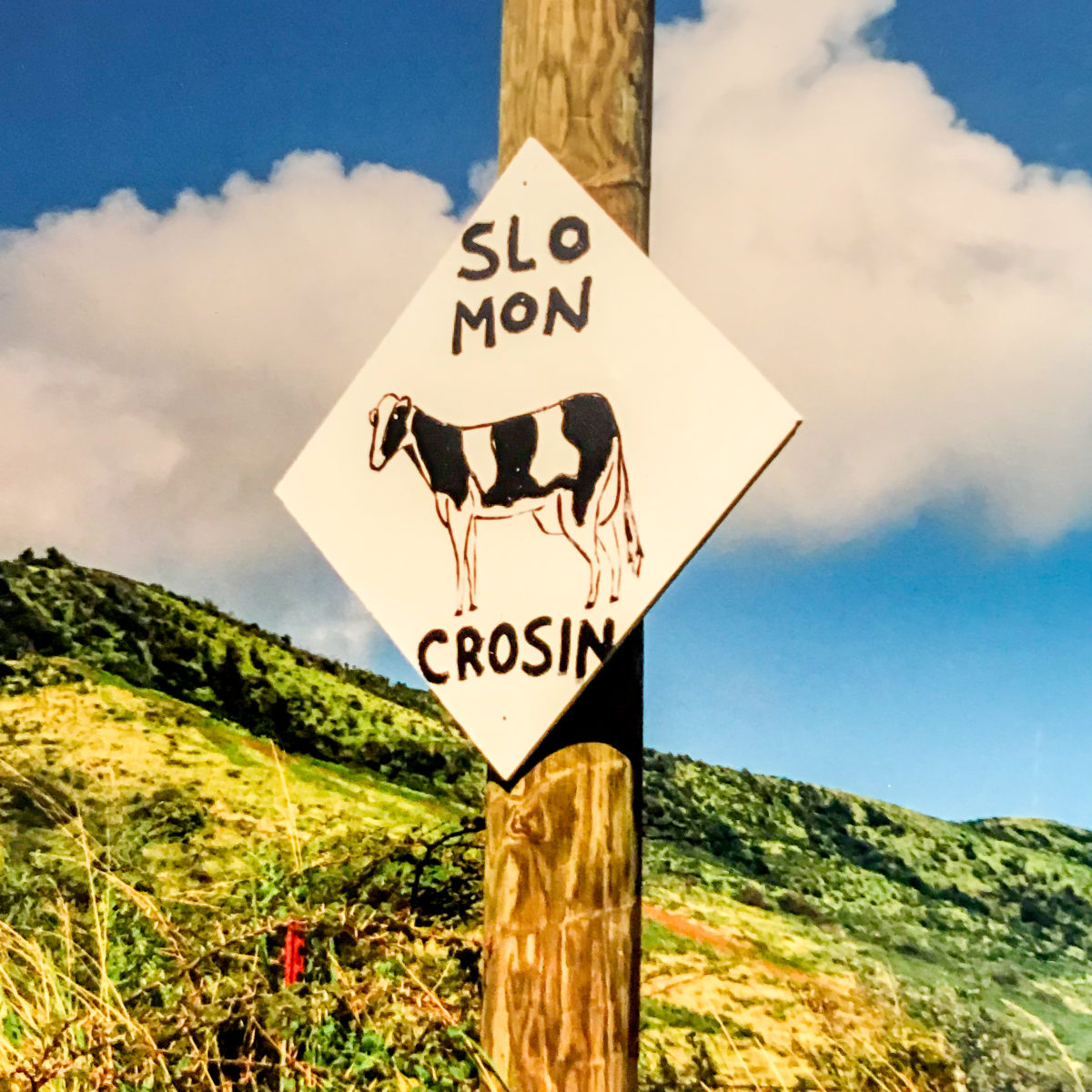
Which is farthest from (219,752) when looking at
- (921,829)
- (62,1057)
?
(921,829)

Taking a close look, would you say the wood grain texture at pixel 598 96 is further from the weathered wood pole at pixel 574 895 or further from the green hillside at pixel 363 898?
the green hillside at pixel 363 898

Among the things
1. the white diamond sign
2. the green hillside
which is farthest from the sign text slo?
the green hillside

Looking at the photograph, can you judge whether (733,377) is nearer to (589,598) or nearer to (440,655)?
(589,598)

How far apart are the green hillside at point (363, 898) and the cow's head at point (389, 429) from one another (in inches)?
43.6

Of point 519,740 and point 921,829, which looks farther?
point 921,829

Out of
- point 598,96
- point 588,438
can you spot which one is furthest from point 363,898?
point 598,96

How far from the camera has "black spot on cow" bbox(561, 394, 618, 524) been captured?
1.92m

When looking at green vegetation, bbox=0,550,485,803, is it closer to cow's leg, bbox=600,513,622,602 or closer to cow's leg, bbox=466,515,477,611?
cow's leg, bbox=466,515,477,611

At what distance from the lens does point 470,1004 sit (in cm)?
261

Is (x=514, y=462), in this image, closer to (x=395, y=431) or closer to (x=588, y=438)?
(x=588, y=438)

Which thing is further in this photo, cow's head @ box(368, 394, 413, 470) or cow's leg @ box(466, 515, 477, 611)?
cow's head @ box(368, 394, 413, 470)

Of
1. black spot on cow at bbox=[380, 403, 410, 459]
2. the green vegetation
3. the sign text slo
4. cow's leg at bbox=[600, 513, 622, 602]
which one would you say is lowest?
cow's leg at bbox=[600, 513, 622, 602]

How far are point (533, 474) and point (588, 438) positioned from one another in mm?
116

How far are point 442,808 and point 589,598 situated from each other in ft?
14.7
